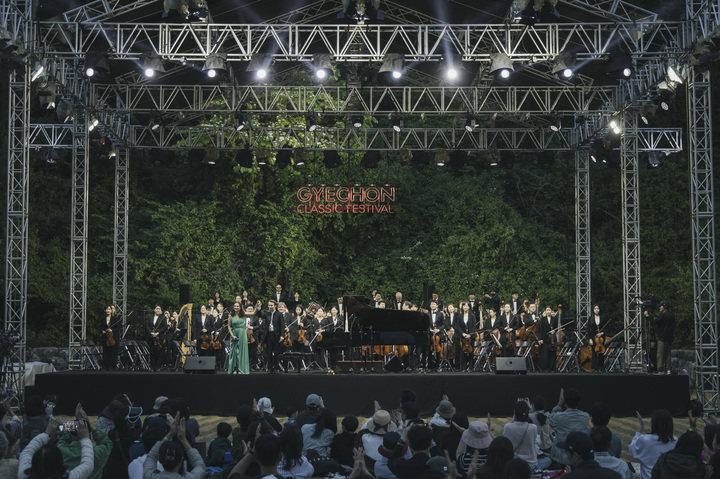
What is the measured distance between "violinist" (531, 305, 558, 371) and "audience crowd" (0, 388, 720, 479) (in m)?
10.4

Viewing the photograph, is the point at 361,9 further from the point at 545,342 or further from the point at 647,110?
the point at 545,342

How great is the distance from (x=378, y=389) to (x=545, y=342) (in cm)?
505

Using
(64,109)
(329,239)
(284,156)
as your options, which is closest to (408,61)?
(284,156)

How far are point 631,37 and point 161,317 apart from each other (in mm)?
11515

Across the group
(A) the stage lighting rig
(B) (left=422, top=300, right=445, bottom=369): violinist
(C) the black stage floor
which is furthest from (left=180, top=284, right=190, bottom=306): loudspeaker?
(A) the stage lighting rig

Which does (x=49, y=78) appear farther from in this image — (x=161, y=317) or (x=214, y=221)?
(x=214, y=221)

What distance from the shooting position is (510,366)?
53.1 ft

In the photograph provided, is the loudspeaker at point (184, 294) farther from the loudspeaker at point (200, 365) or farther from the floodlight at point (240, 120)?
the loudspeaker at point (200, 365)

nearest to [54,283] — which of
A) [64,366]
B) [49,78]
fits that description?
[64,366]

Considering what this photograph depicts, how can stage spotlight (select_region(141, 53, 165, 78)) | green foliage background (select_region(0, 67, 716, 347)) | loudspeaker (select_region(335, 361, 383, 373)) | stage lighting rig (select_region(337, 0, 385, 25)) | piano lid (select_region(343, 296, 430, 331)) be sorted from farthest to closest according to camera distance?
green foliage background (select_region(0, 67, 716, 347)), loudspeaker (select_region(335, 361, 383, 373)), piano lid (select_region(343, 296, 430, 331)), stage spotlight (select_region(141, 53, 165, 78)), stage lighting rig (select_region(337, 0, 385, 25))

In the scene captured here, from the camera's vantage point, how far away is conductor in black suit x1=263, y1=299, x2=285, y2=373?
17766 mm

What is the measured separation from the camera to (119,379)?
15945 mm

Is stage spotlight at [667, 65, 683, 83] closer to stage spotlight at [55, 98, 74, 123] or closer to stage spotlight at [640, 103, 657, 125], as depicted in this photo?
stage spotlight at [640, 103, 657, 125]

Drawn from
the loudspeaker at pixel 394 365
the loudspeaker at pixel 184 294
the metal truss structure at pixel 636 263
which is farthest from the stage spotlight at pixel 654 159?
the loudspeaker at pixel 184 294
